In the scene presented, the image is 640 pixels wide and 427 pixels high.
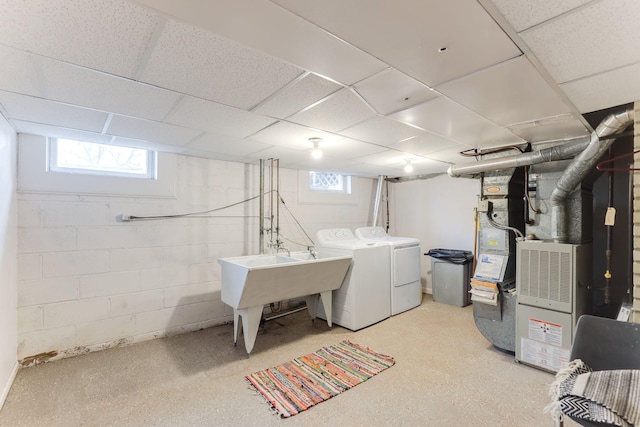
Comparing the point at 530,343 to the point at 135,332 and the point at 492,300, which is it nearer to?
the point at 492,300

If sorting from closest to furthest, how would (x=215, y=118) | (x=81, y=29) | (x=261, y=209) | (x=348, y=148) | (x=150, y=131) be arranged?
1. (x=81, y=29)
2. (x=215, y=118)
3. (x=150, y=131)
4. (x=348, y=148)
5. (x=261, y=209)

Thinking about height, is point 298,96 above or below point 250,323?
above

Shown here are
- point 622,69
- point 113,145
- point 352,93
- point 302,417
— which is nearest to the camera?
point 622,69

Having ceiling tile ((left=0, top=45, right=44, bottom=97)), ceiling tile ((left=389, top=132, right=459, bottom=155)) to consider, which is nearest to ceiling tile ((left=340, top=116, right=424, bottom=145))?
ceiling tile ((left=389, top=132, right=459, bottom=155))

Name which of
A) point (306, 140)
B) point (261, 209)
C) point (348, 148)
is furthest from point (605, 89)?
point (261, 209)

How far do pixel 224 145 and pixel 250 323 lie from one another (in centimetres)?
181

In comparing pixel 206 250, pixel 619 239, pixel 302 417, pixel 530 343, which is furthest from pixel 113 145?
pixel 619 239

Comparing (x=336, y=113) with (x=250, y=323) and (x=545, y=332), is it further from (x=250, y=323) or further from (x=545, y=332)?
(x=545, y=332)

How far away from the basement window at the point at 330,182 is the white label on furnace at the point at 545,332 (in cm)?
318

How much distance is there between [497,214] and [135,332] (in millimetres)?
4000

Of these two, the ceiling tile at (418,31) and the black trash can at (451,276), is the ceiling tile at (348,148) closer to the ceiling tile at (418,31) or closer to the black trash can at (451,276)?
the ceiling tile at (418,31)

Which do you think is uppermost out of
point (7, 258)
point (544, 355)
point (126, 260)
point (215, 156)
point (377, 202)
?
point (215, 156)

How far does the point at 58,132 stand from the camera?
2615 millimetres

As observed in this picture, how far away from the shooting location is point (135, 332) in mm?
3182
